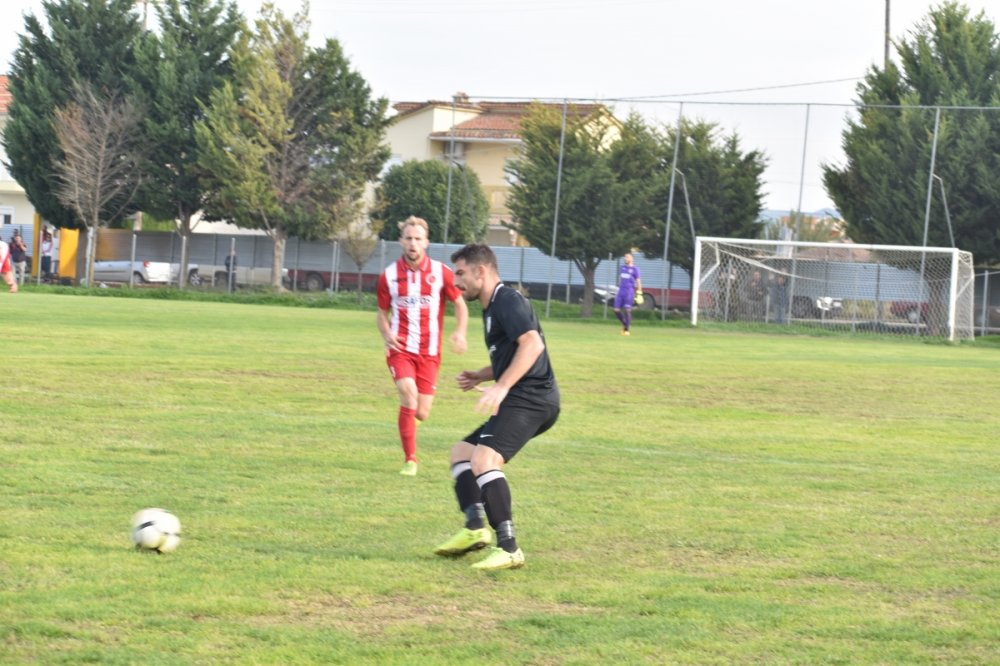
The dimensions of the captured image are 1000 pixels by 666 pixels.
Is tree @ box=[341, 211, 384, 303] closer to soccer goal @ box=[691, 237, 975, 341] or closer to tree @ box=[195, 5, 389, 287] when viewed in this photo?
tree @ box=[195, 5, 389, 287]

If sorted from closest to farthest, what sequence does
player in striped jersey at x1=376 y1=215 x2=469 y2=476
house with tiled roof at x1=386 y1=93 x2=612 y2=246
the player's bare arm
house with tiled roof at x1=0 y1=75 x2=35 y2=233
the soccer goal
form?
the player's bare arm → player in striped jersey at x1=376 y1=215 x2=469 y2=476 → the soccer goal → house with tiled roof at x1=386 y1=93 x2=612 y2=246 → house with tiled roof at x1=0 y1=75 x2=35 y2=233

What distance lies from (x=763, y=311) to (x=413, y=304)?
28326mm

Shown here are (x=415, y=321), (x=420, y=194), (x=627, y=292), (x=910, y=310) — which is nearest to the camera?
(x=415, y=321)

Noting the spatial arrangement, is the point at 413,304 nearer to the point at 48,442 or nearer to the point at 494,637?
the point at 48,442

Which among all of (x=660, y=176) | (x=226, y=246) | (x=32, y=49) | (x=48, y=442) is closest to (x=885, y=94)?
(x=660, y=176)

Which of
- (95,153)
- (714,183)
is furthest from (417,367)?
(95,153)

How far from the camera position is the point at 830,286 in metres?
38.3

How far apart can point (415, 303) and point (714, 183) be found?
30174mm

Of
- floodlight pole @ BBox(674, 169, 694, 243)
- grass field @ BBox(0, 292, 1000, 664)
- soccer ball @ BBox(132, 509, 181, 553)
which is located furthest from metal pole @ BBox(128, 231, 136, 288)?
soccer ball @ BBox(132, 509, 181, 553)

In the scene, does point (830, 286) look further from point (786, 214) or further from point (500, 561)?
point (500, 561)

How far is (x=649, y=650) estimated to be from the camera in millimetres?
5336

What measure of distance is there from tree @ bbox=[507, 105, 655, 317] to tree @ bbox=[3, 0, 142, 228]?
1721cm

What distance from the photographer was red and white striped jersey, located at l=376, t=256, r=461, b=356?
35.7ft

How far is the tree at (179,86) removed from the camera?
161 feet
